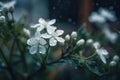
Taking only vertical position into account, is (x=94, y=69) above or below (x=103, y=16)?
below

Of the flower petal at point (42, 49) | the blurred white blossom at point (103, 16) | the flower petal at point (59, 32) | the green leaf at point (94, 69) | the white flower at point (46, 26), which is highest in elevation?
the blurred white blossom at point (103, 16)

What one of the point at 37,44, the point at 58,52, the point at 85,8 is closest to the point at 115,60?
the point at 37,44

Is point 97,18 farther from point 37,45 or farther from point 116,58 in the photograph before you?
point 37,45

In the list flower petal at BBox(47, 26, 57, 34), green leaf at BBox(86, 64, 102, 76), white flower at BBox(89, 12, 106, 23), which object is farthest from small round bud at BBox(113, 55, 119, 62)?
white flower at BBox(89, 12, 106, 23)

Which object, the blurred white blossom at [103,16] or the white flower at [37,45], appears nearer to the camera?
the white flower at [37,45]

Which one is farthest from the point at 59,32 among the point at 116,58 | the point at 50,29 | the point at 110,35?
the point at 110,35

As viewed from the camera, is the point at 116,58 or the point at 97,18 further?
the point at 97,18

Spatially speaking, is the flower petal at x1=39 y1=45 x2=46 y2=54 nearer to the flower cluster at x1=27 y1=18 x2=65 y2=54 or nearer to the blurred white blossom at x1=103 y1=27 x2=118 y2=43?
the flower cluster at x1=27 y1=18 x2=65 y2=54

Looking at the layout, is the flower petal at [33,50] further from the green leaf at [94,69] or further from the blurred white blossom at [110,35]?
the blurred white blossom at [110,35]

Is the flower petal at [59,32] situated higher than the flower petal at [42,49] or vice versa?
the flower petal at [59,32]

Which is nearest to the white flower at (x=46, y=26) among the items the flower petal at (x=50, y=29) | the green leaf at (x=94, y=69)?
the flower petal at (x=50, y=29)

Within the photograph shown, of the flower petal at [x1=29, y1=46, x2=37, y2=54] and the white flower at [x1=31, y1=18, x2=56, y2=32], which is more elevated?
the white flower at [x1=31, y1=18, x2=56, y2=32]
